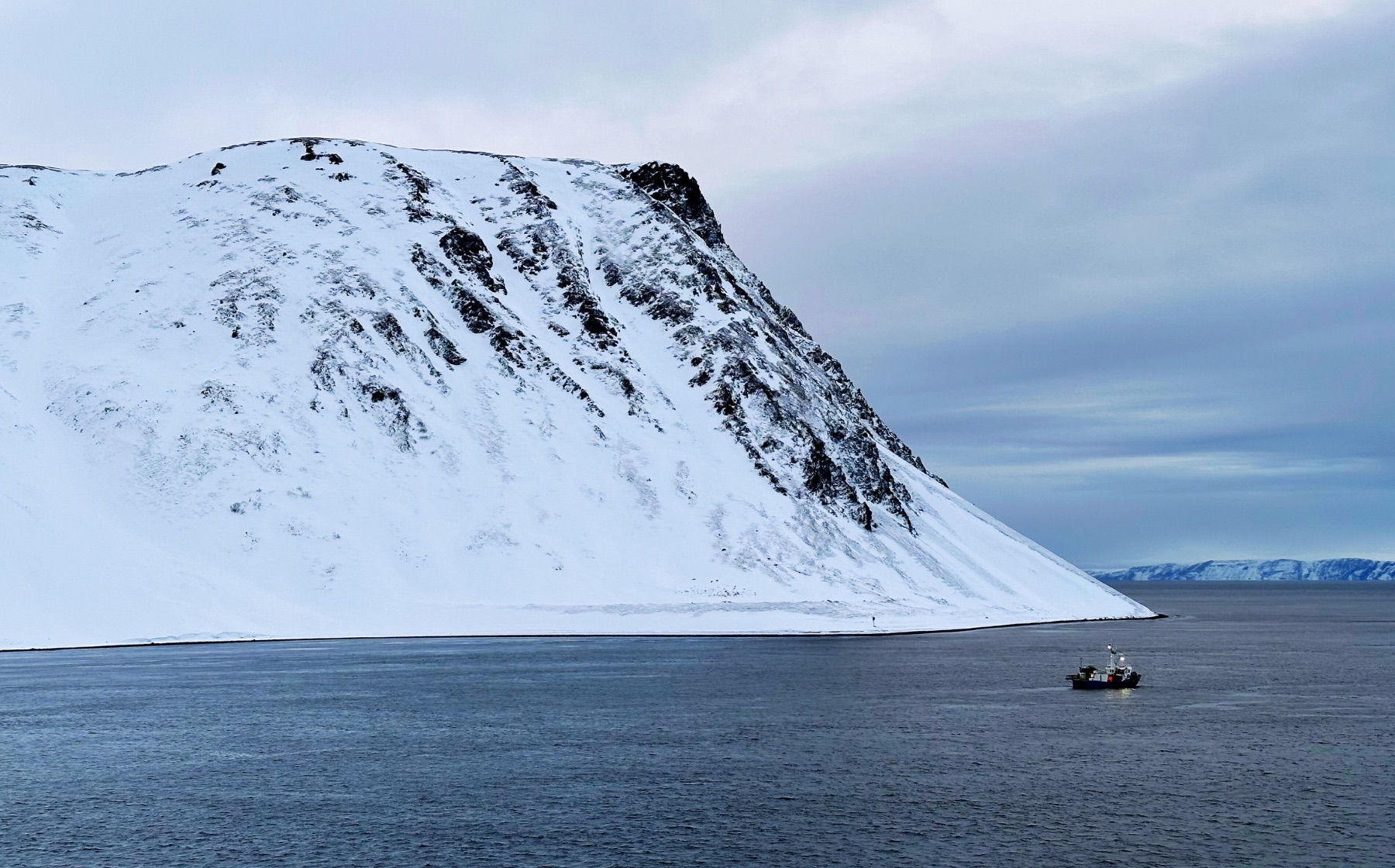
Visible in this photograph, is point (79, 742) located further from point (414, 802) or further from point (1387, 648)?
point (1387, 648)

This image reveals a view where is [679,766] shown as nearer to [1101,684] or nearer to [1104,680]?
[1101,684]

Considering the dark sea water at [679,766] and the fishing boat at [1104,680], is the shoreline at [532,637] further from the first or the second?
the fishing boat at [1104,680]

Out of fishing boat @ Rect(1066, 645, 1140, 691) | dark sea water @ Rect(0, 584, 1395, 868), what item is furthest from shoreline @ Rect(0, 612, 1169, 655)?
fishing boat @ Rect(1066, 645, 1140, 691)

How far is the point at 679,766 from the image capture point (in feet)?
197

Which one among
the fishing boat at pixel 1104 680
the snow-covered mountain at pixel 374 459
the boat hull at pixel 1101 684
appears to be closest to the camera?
the boat hull at pixel 1101 684

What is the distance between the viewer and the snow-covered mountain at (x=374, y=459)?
449 feet

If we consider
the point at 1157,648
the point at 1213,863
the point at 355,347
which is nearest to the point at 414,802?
the point at 1213,863

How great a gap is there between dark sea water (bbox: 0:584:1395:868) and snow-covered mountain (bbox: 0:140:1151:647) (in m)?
27.5

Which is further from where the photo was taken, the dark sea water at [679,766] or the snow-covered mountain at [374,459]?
the snow-covered mountain at [374,459]

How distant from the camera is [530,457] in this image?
170000 mm

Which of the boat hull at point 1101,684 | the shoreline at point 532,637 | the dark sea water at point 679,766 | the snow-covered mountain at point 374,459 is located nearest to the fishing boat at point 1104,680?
the boat hull at point 1101,684

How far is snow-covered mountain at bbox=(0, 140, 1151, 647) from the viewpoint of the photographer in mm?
136750

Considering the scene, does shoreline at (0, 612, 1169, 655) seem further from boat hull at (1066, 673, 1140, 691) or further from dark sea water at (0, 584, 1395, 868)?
boat hull at (1066, 673, 1140, 691)

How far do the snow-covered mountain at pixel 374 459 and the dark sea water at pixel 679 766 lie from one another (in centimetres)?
2755
